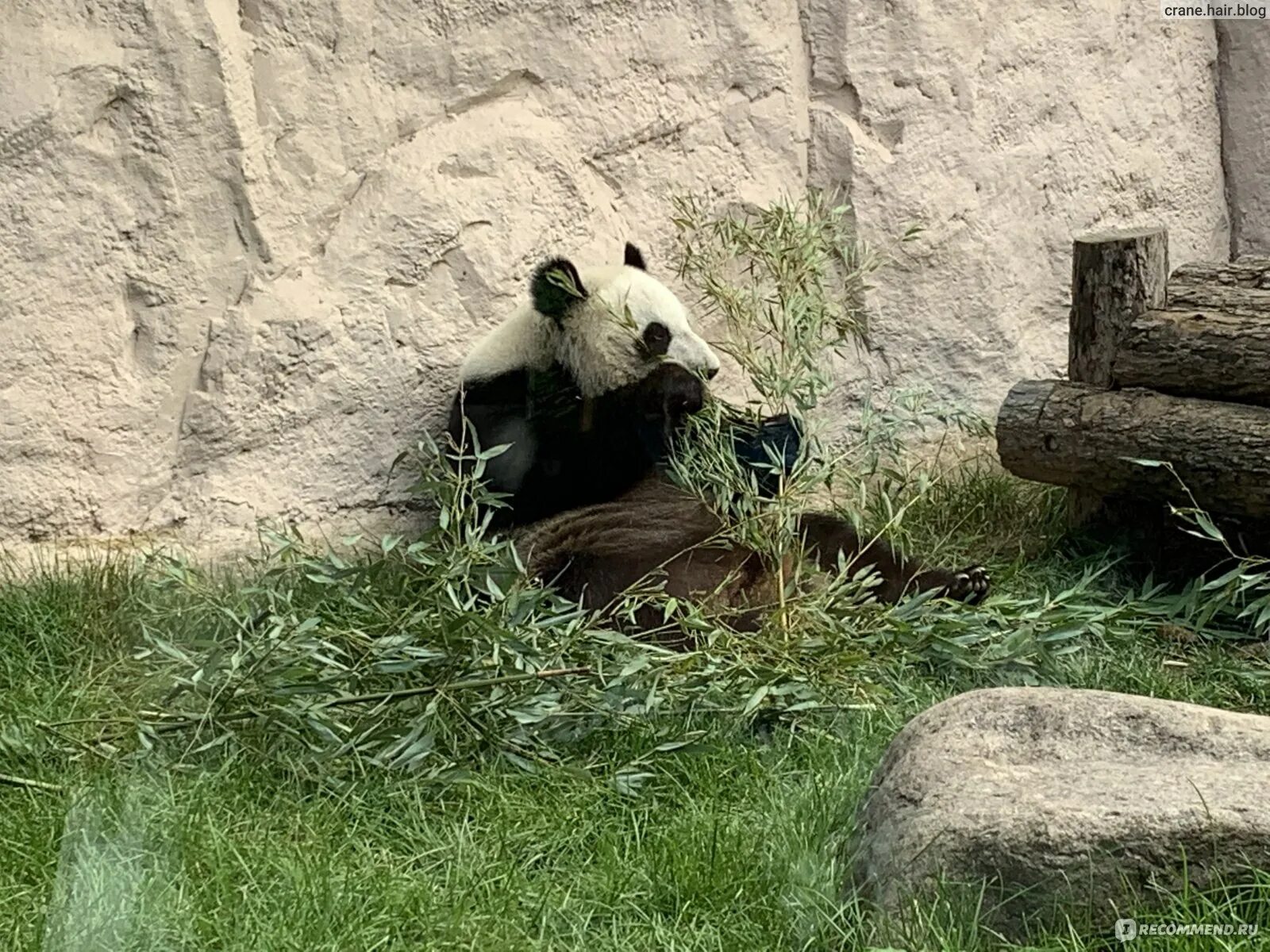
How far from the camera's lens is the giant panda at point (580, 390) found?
4539mm

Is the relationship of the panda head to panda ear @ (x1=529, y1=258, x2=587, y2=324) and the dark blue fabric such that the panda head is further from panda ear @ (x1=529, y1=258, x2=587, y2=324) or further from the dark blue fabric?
the dark blue fabric

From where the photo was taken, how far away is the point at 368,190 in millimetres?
4812

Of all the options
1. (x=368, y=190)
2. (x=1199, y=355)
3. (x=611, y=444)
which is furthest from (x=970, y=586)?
(x=368, y=190)

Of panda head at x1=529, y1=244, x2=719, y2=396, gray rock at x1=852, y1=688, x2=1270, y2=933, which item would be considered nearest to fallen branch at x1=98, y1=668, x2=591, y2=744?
gray rock at x1=852, y1=688, x2=1270, y2=933

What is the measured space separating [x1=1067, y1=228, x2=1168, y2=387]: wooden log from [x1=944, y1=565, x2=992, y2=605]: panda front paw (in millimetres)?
923

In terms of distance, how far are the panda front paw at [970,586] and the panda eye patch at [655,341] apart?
1186 mm

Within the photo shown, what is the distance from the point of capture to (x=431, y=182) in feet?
16.0

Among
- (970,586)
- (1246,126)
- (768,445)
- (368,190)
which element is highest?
(368,190)

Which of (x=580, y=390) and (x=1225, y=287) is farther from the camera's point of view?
(x=580, y=390)

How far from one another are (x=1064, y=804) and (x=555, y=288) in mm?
2605

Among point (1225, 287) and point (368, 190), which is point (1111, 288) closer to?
point (1225, 287)

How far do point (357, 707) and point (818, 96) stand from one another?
3.11 m

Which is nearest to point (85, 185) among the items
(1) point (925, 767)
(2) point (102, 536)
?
(2) point (102, 536)

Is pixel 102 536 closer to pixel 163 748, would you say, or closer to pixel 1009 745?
pixel 163 748
